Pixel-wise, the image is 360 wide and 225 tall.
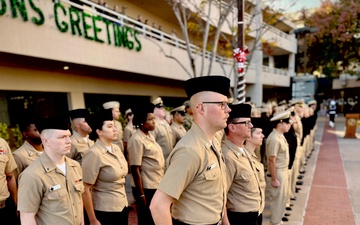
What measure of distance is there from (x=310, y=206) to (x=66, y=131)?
4.81 meters

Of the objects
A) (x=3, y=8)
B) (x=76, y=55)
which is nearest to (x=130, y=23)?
(x=76, y=55)

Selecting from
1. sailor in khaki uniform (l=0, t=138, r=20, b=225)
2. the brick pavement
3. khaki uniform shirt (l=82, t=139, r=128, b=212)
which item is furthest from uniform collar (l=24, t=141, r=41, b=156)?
the brick pavement

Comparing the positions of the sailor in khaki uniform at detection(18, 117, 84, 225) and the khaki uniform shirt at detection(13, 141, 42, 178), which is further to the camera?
the khaki uniform shirt at detection(13, 141, 42, 178)

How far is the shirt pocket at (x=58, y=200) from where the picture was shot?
7.75ft

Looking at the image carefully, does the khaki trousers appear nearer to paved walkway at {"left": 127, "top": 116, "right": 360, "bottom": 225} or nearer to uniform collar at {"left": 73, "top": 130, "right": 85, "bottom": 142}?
paved walkway at {"left": 127, "top": 116, "right": 360, "bottom": 225}

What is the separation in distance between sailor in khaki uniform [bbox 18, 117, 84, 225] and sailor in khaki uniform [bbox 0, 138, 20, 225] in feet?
3.66

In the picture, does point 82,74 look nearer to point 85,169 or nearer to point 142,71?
point 142,71

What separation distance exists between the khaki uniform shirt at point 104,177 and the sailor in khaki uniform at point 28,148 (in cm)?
88

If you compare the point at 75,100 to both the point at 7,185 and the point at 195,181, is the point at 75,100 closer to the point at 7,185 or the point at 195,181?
the point at 7,185

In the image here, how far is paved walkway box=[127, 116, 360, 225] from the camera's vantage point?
188 inches

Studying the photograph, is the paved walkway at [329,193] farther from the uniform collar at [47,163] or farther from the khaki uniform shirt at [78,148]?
the uniform collar at [47,163]

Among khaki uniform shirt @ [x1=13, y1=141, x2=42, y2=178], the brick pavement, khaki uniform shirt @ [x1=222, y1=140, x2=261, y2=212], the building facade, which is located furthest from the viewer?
the building facade

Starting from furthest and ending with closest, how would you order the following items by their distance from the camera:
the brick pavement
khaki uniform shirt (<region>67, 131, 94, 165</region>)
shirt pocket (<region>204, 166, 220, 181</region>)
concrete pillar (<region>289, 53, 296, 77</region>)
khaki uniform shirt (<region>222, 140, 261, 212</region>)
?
1. concrete pillar (<region>289, 53, 296, 77</region>)
2. the brick pavement
3. khaki uniform shirt (<region>67, 131, 94, 165</region>)
4. khaki uniform shirt (<region>222, 140, 261, 212</region>)
5. shirt pocket (<region>204, 166, 220, 181</region>)

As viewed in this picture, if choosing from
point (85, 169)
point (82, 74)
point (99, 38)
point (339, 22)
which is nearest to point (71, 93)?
point (82, 74)
